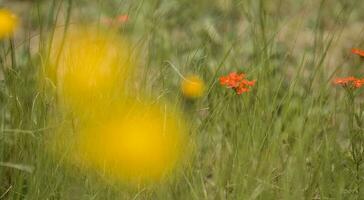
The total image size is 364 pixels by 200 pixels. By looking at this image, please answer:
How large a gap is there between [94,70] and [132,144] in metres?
0.31

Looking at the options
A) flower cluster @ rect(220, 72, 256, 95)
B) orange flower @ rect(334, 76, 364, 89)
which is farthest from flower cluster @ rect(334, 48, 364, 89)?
flower cluster @ rect(220, 72, 256, 95)

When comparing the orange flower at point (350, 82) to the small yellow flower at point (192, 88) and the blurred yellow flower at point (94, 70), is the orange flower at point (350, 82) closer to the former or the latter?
the small yellow flower at point (192, 88)

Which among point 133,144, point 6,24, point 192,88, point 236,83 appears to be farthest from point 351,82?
point 6,24

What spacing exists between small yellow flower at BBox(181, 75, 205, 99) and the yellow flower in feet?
0.22

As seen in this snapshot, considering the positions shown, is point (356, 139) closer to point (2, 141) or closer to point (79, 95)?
point (79, 95)

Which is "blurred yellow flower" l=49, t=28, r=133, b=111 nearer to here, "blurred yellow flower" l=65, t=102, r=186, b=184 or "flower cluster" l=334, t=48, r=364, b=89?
"blurred yellow flower" l=65, t=102, r=186, b=184

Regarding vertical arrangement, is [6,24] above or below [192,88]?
above

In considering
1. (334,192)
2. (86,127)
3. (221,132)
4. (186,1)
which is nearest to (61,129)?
(86,127)

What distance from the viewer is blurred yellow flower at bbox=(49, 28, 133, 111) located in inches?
78.2

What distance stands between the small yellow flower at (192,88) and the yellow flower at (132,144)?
0.07 m

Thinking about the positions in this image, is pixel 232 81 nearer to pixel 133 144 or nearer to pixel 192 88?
pixel 192 88

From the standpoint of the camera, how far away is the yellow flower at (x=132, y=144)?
178 centimetres

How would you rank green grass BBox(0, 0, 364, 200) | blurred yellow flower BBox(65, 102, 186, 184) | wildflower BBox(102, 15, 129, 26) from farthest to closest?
1. wildflower BBox(102, 15, 129, 26)
2. green grass BBox(0, 0, 364, 200)
3. blurred yellow flower BBox(65, 102, 186, 184)

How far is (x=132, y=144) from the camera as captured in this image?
176 cm
